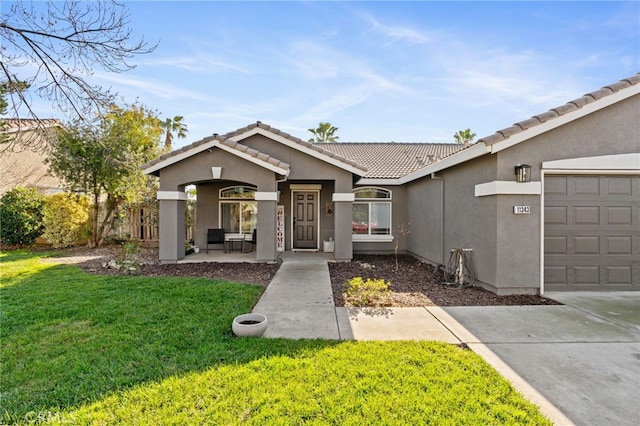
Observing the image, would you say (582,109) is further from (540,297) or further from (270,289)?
(270,289)

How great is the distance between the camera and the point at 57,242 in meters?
14.4

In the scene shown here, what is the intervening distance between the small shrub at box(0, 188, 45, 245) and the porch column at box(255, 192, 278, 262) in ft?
38.5

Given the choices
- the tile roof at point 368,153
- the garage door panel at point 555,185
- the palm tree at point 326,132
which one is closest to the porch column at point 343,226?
the tile roof at point 368,153

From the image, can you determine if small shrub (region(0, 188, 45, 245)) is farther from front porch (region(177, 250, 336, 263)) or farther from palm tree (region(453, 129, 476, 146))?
palm tree (region(453, 129, 476, 146))

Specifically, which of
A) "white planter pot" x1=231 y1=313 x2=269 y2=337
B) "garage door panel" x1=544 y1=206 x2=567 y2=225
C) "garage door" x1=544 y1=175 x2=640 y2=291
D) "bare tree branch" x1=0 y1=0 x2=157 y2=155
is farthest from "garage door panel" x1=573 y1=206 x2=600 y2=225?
"bare tree branch" x1=0 y1=0 x2=157 y2=155

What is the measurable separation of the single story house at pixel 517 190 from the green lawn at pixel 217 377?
4043mm

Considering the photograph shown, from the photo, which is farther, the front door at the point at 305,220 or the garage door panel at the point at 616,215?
the front door at the point at 305,220

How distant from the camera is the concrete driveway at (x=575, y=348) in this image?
3053 mm

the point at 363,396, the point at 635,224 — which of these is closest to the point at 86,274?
the point at 363,396

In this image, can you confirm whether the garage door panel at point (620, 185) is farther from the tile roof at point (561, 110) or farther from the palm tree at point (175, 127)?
the palm tree at point (175, 127)

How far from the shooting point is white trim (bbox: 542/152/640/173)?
676cm

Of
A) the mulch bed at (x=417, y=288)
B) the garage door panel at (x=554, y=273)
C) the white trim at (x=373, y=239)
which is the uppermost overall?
the white trim at (x=373, y=239)

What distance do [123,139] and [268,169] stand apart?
8237 mm

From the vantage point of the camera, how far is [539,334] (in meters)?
4.71
